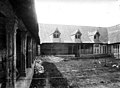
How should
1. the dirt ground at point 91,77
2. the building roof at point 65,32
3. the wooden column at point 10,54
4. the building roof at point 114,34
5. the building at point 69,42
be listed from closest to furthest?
the wooden column at point 10,54, the dirt ground at point 91,77, the building at point 69,42, the building roof at point 65,32, the building roof at point 114,34

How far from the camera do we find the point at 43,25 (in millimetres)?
25938

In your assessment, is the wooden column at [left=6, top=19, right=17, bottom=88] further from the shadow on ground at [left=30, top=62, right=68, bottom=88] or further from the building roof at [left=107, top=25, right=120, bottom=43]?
the building roof at [left=107, top=25, right=120, bottom=43]

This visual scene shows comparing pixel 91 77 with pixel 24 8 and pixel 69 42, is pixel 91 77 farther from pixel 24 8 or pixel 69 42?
pixel 69 42

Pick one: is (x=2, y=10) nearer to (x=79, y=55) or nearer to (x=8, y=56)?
(x=8, y=56)

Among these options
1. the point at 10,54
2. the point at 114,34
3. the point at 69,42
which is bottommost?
the point at 10,54

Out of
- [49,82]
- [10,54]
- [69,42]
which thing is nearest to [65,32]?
[69,42]

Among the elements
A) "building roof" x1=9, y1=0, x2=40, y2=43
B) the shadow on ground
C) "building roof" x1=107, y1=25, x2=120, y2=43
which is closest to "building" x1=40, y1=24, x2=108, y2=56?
"building roof" x1=107, y1=25, x2=120, y2=43

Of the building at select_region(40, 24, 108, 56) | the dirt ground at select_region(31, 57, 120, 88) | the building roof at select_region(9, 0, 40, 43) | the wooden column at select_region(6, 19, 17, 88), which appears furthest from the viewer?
the building at select_region(40, 24, 108, 56)

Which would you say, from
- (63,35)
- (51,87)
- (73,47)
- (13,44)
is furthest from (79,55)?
(13,44)

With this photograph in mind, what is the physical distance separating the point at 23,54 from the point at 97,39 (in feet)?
71.5

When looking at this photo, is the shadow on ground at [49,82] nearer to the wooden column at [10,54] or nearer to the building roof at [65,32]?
the wooden column at [10,54]

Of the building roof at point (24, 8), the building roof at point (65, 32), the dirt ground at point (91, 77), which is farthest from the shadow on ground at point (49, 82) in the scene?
the building roof at point (65, 32)

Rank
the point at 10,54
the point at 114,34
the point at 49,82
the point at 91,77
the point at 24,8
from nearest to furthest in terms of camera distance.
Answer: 1. the point at 24,8
2. the point at 10,54
3. the point at 49,82
4. the point at 91,77
5. the point at 114,34

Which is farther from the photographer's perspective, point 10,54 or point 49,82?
point 49,82
